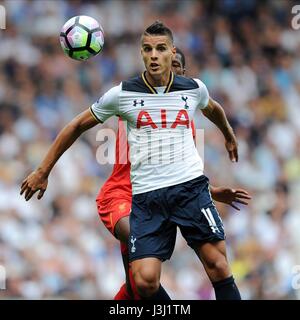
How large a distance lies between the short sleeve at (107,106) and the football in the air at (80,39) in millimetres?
771

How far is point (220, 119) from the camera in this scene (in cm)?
777

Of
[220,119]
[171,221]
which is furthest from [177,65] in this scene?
[171,221]

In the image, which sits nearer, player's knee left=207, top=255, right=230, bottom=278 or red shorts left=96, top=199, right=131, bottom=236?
player's knee left=207, top=255, right=230, bottom=278

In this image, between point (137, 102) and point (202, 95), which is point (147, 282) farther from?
point (202, 95)

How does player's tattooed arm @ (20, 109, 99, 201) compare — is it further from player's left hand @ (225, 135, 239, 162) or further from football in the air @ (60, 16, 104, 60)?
player's left hand @ (225, 135, 239, 162)

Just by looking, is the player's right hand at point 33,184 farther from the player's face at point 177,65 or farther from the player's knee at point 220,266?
the player's face at point 177,65

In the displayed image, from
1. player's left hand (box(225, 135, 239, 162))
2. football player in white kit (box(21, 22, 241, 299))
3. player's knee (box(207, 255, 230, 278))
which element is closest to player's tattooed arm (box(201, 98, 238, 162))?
player's left hand (box(225, 135, 239, 162))

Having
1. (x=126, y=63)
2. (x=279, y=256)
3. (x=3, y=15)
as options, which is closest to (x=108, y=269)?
(x=279, y=256)

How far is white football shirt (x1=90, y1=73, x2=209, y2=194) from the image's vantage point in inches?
280

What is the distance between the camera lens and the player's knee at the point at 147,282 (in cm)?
691

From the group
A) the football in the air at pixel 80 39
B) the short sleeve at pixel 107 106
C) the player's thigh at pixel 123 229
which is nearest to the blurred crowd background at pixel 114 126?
the player's thigh at pixel 123 229

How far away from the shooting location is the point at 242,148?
494 inches

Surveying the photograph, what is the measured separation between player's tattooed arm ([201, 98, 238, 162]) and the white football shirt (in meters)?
0.43

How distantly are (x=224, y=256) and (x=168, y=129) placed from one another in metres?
0.96
